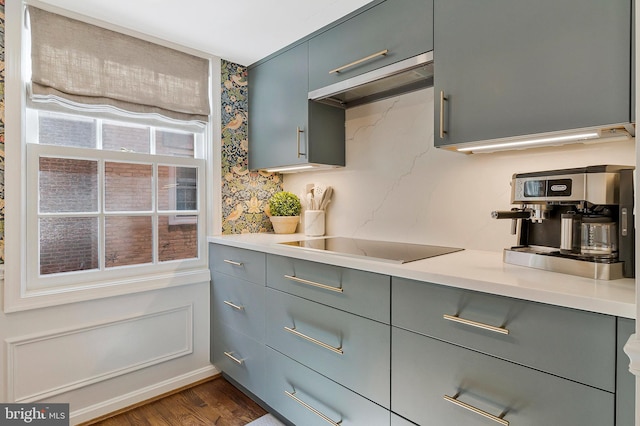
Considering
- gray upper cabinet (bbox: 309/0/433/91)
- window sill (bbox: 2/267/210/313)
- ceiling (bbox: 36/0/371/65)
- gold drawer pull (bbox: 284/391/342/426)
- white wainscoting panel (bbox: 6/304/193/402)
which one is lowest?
gold drawer pull (bbox: 284/391/342/426)

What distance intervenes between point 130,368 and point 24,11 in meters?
2.01

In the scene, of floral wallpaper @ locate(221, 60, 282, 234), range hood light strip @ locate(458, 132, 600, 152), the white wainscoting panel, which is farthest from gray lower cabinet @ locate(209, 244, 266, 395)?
range hood light strip @ locate(458, 132, 600, 152)

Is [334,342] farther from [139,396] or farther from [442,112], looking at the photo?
[139,396]

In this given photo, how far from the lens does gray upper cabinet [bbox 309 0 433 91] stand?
1529 mm

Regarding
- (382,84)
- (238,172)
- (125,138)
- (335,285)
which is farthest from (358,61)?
(125,138)

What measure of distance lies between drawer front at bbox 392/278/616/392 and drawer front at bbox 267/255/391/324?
0.10 m

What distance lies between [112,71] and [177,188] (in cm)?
78

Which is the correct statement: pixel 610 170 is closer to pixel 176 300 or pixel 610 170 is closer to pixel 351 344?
pixel 351 344

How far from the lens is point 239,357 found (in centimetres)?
213

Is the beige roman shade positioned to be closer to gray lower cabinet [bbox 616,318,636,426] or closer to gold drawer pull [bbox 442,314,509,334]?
gold drawer pull [bbox 442,314,509,334]

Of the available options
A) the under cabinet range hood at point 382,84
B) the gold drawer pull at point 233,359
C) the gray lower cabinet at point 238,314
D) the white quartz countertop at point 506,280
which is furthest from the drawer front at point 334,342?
the under cabinet range hood at point 382,84

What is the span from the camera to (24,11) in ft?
5.70

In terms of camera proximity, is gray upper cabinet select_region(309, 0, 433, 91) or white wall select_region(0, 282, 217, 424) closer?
gray upper cabinet select_region(309, 0, 433, 91)

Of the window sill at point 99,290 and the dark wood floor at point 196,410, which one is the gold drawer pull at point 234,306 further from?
the dark wood floor at point 196,410
